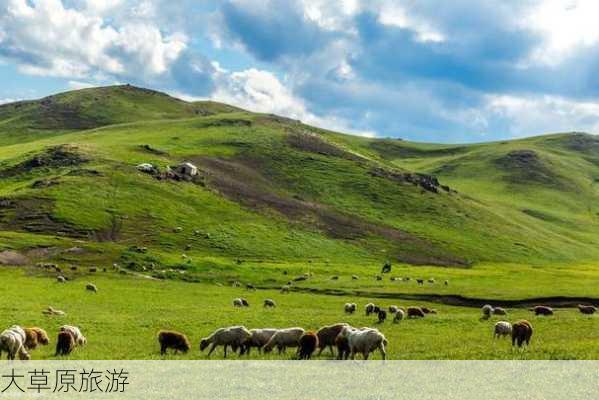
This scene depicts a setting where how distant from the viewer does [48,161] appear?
154000 millimetres

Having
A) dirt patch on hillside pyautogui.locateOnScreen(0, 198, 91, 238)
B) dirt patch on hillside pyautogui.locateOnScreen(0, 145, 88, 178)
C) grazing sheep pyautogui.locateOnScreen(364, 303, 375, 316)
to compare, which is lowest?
grazing sheep pyautogui.locateOnScreen(364, 303, 375, 316)

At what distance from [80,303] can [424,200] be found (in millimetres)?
138831

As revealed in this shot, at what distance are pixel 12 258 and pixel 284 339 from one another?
2664 inches

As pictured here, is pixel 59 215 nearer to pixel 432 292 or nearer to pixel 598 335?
pixel 432 292

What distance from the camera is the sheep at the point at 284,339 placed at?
32.5 m

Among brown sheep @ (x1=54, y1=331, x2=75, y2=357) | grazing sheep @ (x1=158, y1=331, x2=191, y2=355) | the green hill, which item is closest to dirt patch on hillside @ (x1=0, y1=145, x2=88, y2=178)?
the green hill

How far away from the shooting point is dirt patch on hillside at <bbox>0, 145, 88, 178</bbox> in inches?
5930

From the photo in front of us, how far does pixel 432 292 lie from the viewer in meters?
80.4

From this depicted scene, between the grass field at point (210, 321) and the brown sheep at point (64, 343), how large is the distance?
24.0 inches

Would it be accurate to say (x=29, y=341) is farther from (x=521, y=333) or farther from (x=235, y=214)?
(x=235, y=214)

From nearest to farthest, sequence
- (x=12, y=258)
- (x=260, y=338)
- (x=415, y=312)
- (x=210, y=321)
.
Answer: (x=260, y=338)
(x=210, y=321)
(x=415, y=312)
(x=12, y=258)

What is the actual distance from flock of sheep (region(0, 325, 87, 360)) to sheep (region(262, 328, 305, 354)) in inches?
414

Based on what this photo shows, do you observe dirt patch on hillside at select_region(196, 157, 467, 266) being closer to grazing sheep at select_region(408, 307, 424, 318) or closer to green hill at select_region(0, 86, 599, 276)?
green hill at select_region(0, 86, 599, 276)

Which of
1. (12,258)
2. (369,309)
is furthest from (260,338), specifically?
(12,258)
